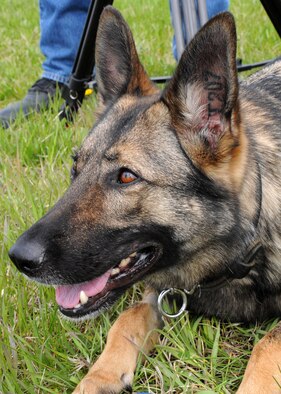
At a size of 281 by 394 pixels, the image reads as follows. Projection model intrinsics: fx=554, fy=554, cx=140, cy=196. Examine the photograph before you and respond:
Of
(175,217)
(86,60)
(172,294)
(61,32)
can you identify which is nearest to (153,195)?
(175,217)

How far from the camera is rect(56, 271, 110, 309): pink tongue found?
1901mm

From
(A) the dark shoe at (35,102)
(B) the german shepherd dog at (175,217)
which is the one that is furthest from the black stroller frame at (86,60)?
(B) the german shepherd dog at (175,217)

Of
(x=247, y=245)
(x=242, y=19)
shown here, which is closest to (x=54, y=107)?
(x=247, y=245)

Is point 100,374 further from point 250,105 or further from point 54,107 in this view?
point 54,107

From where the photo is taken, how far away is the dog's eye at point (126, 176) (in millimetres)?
1865

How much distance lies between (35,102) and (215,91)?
252 cm

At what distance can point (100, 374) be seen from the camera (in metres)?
1.82

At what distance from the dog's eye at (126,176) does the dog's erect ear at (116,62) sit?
1.72 ft

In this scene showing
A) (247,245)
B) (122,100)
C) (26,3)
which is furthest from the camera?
(26,3)

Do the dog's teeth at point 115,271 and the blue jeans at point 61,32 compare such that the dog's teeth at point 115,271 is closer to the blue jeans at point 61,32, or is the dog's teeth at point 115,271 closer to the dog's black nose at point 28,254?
the dog's black nose at point 28,254

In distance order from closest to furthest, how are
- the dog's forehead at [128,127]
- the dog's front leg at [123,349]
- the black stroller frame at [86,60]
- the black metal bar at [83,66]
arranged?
the dog's front leg at [123,349] → the dog's forehead at [128,127] → the black stroller frame at [86,60] → the black metal bar at [83,66]

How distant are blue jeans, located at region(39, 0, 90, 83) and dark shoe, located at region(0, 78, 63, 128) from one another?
0.27 feet

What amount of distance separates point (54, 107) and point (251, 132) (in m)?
2.10

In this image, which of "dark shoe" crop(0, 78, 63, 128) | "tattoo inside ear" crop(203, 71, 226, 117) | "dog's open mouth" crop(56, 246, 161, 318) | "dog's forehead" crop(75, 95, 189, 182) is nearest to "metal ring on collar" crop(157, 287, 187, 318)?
"dog's open mouth" crop(56, 246, 161, 318)
